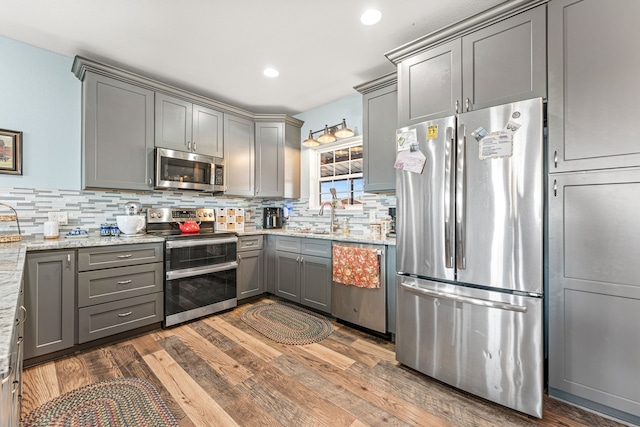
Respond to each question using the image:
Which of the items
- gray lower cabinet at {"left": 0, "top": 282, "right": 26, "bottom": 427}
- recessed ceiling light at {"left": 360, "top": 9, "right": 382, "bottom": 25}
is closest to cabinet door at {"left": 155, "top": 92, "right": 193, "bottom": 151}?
recessed ceiling light at {"left": 360, "top": 9, "right": 382, "bottom": 25}

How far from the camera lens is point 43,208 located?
8.51 ft

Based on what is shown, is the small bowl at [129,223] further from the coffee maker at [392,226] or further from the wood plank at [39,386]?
the coffee maker at [392,226]

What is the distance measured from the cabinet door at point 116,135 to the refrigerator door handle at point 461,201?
113 inches

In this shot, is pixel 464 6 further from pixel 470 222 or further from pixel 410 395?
pixel 410 395

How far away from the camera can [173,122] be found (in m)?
3.14

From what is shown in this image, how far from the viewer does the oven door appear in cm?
278

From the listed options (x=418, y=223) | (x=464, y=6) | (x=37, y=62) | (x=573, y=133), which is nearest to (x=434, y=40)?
(x=464, y=6)

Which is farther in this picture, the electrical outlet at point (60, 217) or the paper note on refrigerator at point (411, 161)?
the electrical outlet at point (60, 217)

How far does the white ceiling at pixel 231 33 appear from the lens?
2051 mm

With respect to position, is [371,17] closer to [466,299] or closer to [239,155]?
[466,299]

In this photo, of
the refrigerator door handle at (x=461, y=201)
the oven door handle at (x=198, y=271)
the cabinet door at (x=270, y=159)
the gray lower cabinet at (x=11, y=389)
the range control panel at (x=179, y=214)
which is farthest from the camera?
the cabinet door at (x=270, y=159)

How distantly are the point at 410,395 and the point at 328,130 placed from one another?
9.47ft

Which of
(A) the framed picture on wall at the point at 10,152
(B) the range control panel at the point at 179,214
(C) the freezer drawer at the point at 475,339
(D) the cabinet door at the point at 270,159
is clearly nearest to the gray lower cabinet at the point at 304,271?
(D) the cabinet door at the point at 270,159

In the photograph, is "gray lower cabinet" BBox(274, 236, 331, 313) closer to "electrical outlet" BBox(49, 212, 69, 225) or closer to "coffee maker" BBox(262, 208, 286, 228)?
"coffee maker" BBox(262, 208, 286, 228)
